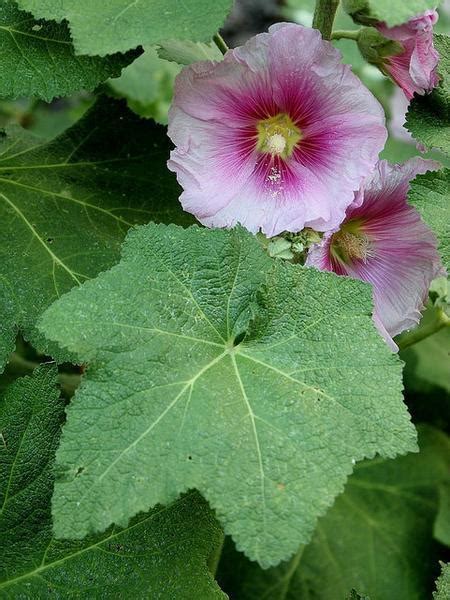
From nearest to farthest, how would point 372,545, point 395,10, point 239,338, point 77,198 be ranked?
point 395,10 < point 239,338 < point 77,198 < point 372,545

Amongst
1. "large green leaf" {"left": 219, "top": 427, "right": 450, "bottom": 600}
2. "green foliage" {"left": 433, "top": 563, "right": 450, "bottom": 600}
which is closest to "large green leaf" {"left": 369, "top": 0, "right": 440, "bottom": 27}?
"green foliage" {"left": 433, "top": 563, "right": 450, "bottom": 600}

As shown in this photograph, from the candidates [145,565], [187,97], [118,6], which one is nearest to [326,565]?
[145,565]

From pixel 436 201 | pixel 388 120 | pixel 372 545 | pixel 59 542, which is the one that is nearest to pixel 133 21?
pixel 436 201

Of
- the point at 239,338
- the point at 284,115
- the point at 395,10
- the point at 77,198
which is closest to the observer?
the point at 395,10

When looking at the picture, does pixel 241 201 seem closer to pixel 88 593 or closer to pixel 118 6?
pixel 118 6

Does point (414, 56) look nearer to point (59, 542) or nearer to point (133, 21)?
point (133, 21)

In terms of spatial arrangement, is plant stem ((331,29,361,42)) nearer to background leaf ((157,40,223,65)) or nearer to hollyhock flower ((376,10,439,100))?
hollyhock flower ((376,10,439,100))
